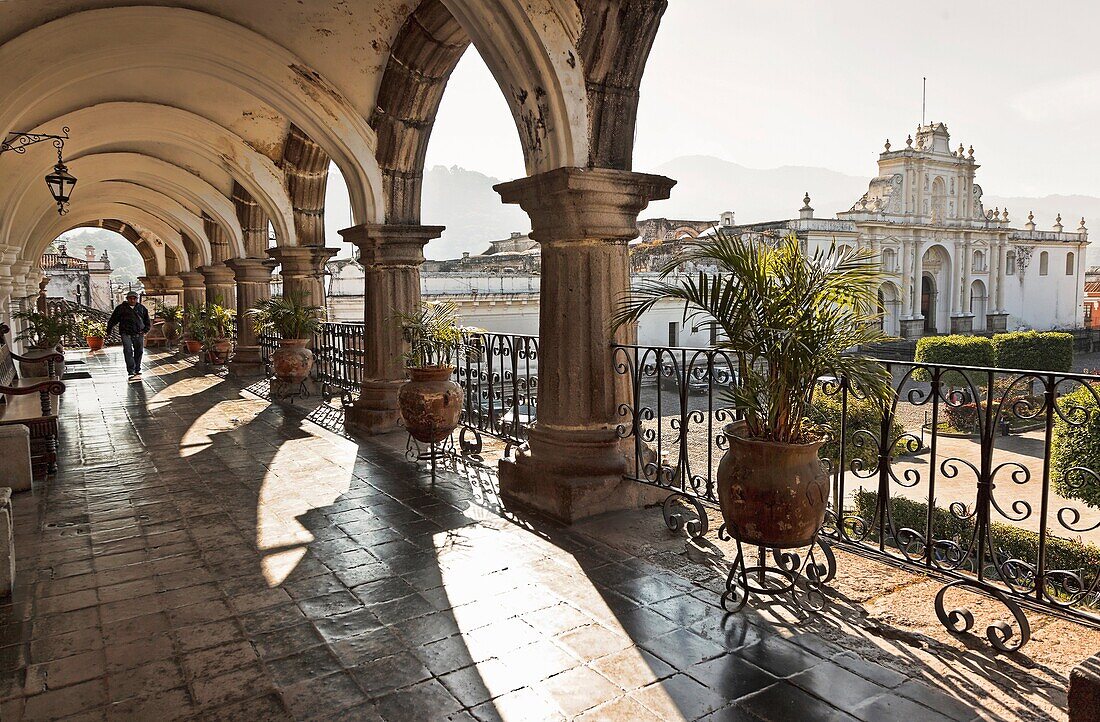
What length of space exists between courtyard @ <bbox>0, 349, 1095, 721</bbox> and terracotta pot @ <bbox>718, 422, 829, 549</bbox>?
36cm

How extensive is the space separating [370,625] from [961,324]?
150 ft

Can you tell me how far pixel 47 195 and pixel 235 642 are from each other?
1159 cm

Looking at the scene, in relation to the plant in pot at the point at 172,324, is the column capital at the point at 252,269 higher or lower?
higher

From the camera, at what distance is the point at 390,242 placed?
687 cm

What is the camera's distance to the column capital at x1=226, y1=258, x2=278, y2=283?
1211 cm

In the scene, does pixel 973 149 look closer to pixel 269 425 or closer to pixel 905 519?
pixel 905 519

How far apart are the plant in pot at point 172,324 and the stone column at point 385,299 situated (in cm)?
1336

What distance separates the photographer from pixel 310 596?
3.12 meters

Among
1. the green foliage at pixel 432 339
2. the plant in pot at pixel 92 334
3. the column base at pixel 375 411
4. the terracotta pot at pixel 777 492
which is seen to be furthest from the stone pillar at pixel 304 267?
the plant in pot at pixel 92 334

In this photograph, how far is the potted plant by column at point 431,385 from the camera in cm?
505

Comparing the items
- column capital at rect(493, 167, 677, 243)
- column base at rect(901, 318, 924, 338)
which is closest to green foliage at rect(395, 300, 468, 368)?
column capital at rect(493, 167, 677, 243)

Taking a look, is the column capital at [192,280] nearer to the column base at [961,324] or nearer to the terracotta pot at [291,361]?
the terracotta pot at [291,361]

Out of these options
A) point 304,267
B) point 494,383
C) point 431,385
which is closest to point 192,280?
point 304,267

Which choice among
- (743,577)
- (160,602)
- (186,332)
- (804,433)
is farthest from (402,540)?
(186,332)
